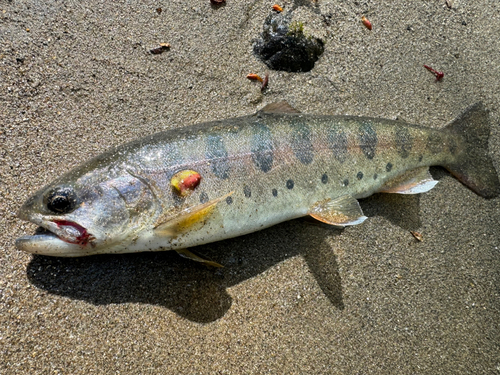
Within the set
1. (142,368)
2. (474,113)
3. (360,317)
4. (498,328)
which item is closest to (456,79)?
(474,113)

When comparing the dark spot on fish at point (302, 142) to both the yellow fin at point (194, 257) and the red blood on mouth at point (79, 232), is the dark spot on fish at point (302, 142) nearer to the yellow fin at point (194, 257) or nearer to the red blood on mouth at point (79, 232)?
the yellow fin at point (194, 257)

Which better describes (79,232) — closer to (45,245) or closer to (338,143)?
(45,245)

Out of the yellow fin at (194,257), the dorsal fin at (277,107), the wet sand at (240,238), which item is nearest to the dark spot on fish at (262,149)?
Answer: the dorsal fin at (277,107)

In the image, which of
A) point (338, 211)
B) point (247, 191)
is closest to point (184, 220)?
point (247, 191)

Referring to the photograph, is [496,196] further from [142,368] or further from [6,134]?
[6,134]

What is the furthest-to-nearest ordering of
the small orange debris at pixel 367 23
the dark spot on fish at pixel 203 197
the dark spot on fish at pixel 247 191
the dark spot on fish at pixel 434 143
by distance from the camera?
the small orange debris at pixel 367 23, the dark spot on fish at pixel 434 143, the dark spot on fish at pixel 247 191, the dark spot on fish at pixel 203 197

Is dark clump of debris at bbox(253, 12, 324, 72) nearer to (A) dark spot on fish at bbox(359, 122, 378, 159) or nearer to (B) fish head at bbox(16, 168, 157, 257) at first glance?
(A) dark spot on fish at bbox(359, 122, 378, 159)

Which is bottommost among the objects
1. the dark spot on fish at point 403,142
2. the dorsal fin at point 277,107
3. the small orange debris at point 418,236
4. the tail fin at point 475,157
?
the small orange debris at point 418,236
